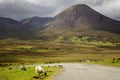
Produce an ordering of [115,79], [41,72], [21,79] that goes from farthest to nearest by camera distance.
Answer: [41,72] → [21,79] → [115,79]

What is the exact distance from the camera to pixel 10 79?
46.7 meters

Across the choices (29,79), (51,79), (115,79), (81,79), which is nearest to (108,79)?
(115,79)

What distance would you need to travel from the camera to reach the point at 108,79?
143ft

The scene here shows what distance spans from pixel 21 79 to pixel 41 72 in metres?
8.47

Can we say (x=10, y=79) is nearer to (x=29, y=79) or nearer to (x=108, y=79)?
(x=29, y=79)

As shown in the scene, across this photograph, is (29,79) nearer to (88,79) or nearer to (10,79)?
(10,79)

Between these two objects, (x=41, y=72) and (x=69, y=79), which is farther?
(x=41, y=72)

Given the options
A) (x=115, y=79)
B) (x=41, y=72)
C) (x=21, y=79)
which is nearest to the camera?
(x=115, y=79)

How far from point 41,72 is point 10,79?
9.12 meters

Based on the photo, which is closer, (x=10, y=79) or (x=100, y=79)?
(x=100, y=79)

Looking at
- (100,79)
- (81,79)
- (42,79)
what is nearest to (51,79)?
(42,79)

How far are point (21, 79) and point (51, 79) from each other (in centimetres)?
558

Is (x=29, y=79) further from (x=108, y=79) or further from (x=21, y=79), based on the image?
(x=108, y=79)

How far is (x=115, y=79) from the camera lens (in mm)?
43500
